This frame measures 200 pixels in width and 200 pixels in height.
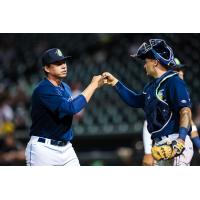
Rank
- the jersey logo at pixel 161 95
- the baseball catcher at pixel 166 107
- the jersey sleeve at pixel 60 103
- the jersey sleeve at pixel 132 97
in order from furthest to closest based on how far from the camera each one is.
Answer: the jersey sleeve at pixel 132 97, the jersey sleeve at pixel 60 103, the jersey logo at pixel 161 95, the baseball catcher at pixel 166 107

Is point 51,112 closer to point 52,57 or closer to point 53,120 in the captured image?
point 53,120

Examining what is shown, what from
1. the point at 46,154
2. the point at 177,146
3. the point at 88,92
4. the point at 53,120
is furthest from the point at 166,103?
the point at 46,154

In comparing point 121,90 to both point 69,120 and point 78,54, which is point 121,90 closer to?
point 69,120

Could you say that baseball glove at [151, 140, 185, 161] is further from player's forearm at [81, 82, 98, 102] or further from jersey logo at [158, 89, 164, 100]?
player's forearm at [81, 82, 98, 102]

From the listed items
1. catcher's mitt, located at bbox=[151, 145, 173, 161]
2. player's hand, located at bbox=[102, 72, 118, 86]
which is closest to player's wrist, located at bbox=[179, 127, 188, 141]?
catcher's mitt, located at bbox=[151, 145, 173, 161]

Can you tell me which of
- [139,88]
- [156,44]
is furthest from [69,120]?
[139,88]

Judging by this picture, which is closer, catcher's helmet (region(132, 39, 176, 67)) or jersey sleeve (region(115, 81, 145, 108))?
catcher's helmet (region(132, 39, 176, 67))

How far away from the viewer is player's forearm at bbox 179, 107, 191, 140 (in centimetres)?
553

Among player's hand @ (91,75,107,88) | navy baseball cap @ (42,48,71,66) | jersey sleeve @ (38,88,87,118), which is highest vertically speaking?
navy baseball cap @ (42,48,71,66)

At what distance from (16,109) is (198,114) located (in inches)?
172

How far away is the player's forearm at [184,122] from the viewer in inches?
218

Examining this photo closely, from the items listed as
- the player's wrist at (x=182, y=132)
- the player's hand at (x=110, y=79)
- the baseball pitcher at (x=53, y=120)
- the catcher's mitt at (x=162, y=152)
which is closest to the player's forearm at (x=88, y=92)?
the baseball pitcher at (x=53, y=120)

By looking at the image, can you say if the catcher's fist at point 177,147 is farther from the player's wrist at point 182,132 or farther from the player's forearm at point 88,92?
the player's forearm at point 88,92

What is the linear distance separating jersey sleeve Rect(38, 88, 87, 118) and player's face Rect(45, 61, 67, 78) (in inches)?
7.3
